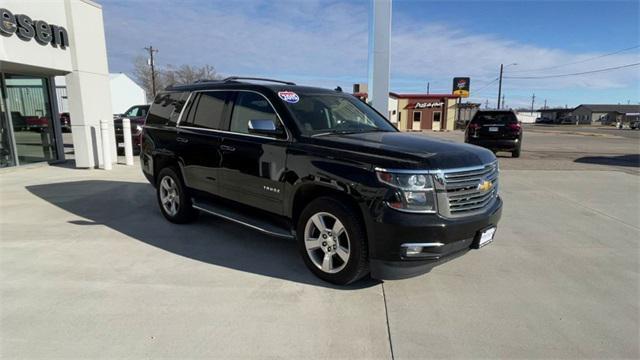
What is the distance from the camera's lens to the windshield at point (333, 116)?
4133mm

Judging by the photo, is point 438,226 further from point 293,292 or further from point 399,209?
point 293,292

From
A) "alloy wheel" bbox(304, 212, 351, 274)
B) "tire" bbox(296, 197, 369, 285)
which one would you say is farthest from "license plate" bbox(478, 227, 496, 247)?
"alloy wheel" bbox(304, 212, 351, 274)

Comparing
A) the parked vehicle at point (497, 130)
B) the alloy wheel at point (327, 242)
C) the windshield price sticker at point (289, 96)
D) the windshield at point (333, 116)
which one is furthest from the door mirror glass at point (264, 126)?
the parked vehicle at point (497, 130)

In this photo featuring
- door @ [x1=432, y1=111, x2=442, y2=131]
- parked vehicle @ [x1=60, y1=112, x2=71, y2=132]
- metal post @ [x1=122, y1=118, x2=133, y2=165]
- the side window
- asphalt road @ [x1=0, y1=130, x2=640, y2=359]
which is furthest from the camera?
door @ [x1=432, y1=111, x2=442, y2=131]

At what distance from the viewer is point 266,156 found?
4105 millimetres

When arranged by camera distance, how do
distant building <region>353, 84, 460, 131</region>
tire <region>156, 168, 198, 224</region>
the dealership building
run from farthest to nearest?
1. distant building <region>353, 84, 460, 131</region>
2. the dealership building
3. tire <region>156, 168, 198, 224</region>

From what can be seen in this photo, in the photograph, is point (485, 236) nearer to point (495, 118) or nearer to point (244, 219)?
point (244, 219)

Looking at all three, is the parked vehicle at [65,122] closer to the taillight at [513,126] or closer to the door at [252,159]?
the taillight at [513,126]

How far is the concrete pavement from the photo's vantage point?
281cm

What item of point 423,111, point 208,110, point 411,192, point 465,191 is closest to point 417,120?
point 423,111

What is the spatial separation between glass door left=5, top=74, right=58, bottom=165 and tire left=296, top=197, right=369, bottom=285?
34.5ft

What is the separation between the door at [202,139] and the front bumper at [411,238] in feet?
7.59

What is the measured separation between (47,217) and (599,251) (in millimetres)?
7538

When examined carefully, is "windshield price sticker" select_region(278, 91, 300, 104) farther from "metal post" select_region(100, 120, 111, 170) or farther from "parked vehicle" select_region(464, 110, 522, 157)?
"parked vehicle" select_region(464, 110, 522, 157)
